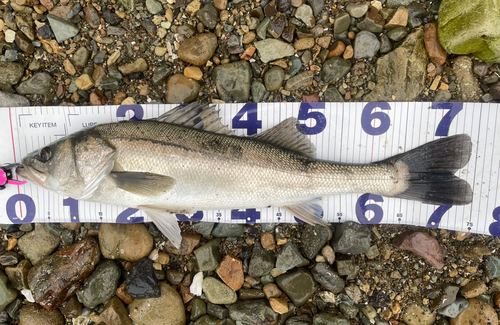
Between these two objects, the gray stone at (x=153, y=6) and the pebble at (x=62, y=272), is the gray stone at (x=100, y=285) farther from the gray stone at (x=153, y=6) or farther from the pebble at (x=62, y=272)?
the gray stone at (x=153, y=6)

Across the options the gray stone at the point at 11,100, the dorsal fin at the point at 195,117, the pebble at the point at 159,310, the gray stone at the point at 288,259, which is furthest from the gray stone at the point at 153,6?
the pebble at the point at 159,310

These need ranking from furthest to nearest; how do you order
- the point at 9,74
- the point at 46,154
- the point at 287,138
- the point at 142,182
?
the point at 9,74, the point at 287,138, the point at 46,154, the point at 142,182

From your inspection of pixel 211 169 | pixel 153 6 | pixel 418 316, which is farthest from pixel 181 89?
pixel 418 316

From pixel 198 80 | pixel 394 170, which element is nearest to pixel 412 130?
pixel 394 170

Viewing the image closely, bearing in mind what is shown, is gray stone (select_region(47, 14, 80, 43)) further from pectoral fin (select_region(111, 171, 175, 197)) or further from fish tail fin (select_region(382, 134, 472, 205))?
fish tail fin (select_region(382, 134, 472, 205))

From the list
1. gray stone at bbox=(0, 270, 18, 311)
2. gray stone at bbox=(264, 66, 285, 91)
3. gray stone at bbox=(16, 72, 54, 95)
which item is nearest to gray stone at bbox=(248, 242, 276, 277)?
gray stone at bbox=(264, 66, 285, 91)

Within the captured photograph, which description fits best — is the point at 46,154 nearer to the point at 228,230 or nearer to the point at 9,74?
the point at 9,74
